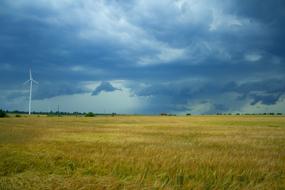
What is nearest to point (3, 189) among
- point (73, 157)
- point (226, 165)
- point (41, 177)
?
point (41, 177)

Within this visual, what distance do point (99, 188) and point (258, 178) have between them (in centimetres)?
549

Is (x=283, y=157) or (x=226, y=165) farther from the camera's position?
Answer: (x=283, y=157)

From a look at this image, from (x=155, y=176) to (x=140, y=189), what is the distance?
2145 mm

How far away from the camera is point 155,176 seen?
10273mm

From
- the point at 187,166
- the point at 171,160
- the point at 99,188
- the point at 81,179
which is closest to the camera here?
the point at 99,188

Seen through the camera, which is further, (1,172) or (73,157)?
(73,157)

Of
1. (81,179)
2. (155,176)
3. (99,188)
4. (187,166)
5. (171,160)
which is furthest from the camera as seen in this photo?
(171,160)

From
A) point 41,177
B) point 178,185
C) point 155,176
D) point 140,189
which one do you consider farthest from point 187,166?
point 41,177

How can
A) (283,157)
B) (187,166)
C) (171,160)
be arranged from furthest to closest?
(283,157) < (171,160) < (187,166)

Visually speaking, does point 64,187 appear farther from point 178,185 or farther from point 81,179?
point 178,185

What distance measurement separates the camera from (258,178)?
1065 centimetres

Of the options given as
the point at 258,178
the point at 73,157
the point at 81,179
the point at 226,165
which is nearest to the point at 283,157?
the point at 226,165

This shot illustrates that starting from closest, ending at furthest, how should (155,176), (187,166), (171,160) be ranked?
1. (155,176)
2. (187,166)
3. (171,160)

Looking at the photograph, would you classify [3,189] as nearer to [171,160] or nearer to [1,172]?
[1,172]
